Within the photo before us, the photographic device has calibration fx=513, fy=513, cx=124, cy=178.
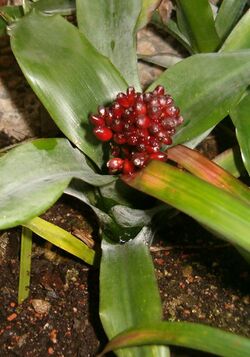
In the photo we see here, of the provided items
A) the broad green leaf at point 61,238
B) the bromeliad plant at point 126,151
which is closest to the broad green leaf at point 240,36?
the bromeliad plant at point 126,151

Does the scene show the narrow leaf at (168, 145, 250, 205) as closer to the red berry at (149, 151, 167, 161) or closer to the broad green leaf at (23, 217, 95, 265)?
the red berry at (149, 151, 167, 161)

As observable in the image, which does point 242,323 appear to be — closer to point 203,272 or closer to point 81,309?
point 203,272

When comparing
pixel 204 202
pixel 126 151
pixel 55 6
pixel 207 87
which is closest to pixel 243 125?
pixel 207 87

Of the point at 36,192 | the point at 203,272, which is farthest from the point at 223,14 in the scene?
the point at 36,192

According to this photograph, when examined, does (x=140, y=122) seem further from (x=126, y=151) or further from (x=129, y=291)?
(x=129, y=291)

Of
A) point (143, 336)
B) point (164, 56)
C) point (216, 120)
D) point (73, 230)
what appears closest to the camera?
point (143, 336)

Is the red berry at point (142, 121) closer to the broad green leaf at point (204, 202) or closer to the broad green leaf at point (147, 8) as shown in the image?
the broad green leaf at point (204, 202)
